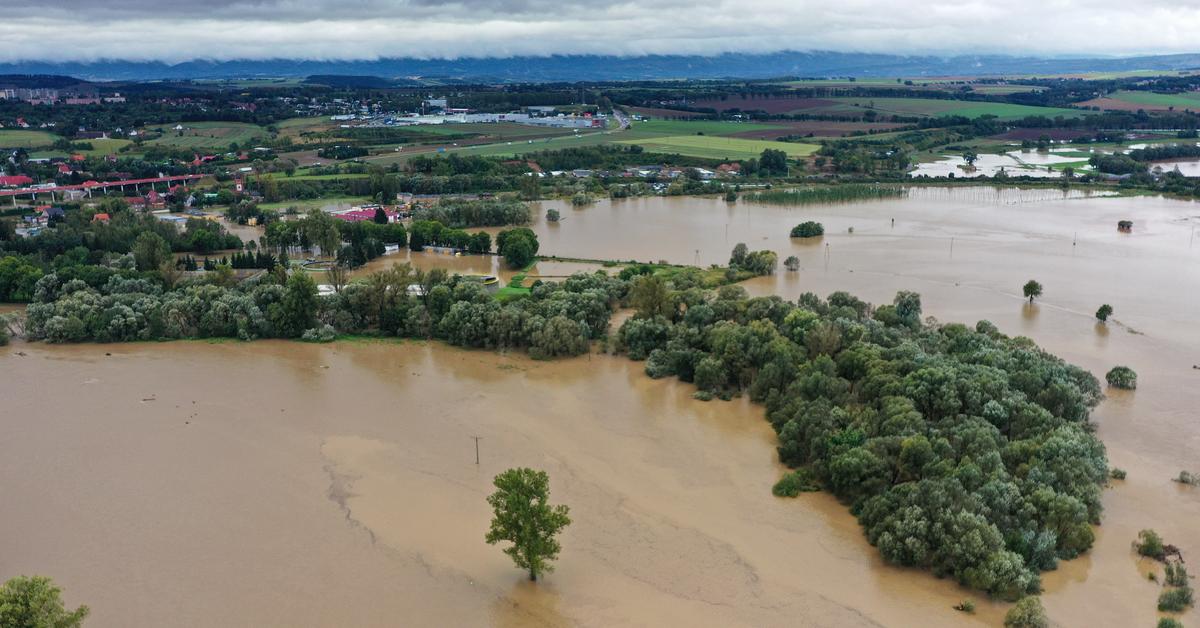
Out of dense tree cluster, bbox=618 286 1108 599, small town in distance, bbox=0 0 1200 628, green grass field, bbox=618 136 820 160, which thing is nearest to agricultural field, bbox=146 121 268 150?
small town in distance, bbox=0 0 1200 628

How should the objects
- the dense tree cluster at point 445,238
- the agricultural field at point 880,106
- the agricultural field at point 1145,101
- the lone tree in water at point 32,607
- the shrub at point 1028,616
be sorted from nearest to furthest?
the lone tree in water at point 32,607
the shrub at point 1028,616
the dense tree cluster at point 445,238
the agricultural field at point 1145,101
the agricultural field at point 880,106

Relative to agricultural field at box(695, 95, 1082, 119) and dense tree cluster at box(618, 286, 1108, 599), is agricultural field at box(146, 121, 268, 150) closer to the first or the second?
agricultural field at box(695, 95, 1082, 119)

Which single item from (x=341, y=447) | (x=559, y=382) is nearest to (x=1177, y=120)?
(x=559, y=382)

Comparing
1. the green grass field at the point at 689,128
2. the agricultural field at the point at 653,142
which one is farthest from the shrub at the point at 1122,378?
the green grass field at the point at 689,128

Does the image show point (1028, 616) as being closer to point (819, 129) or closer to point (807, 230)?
point (807, 230)

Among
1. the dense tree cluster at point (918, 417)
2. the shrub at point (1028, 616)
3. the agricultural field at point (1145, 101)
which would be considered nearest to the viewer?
the shrub at point (1028, 616)

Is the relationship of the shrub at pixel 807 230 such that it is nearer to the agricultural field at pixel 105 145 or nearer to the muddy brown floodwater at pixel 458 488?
the muddy brown floodwater at pixel 458 488
